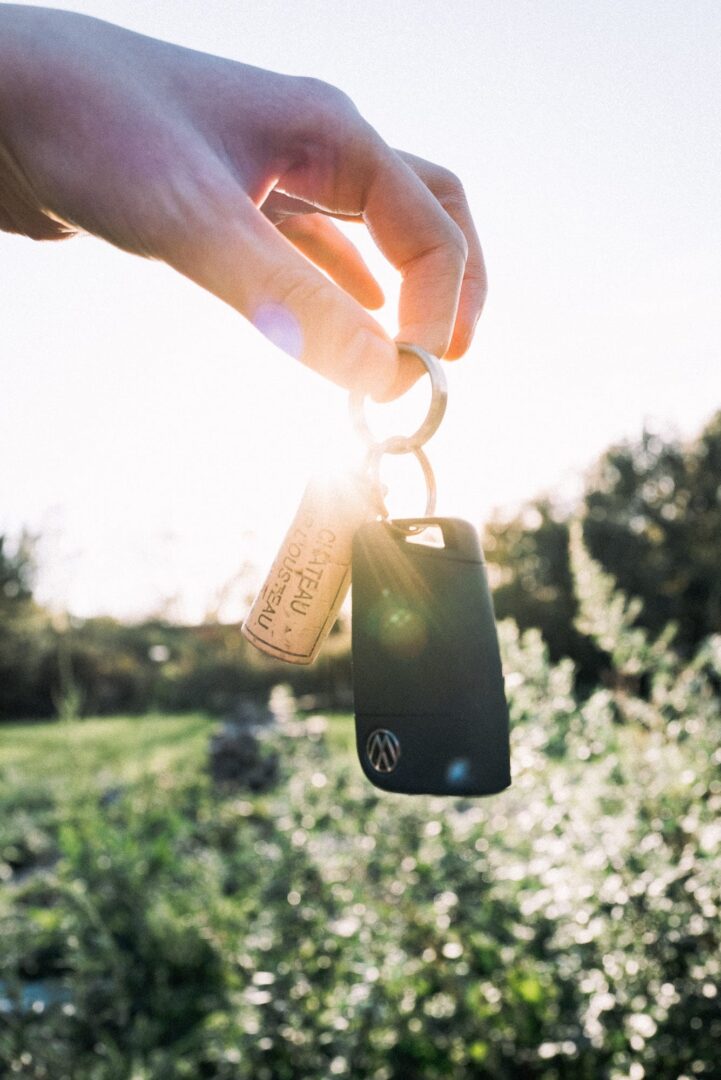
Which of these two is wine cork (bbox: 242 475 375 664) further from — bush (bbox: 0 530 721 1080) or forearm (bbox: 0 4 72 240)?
bush (bbox: 0 530 721 1080)

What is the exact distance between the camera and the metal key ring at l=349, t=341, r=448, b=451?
3.41ft

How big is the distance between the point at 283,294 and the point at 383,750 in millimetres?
529

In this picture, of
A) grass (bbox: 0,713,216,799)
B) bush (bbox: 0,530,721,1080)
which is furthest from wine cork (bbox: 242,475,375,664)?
grass (bbox: 0,713,216,799)

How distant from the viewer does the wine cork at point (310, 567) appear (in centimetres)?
117

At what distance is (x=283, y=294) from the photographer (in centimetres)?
95

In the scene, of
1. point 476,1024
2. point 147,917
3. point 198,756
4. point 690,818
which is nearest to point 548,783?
point 690,818

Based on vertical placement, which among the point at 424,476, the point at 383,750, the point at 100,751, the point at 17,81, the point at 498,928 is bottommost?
the point at 100,751

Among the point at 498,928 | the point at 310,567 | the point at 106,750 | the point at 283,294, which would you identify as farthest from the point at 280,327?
the point at 106,750

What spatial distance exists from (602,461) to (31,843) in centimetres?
2258

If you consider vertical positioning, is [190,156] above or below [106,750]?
above

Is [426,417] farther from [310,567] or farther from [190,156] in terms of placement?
[190,156]

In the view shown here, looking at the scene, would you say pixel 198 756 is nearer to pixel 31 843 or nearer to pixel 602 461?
pixel 31 843

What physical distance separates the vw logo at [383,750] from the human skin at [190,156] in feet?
1.32

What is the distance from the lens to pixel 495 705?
3.36 feet
